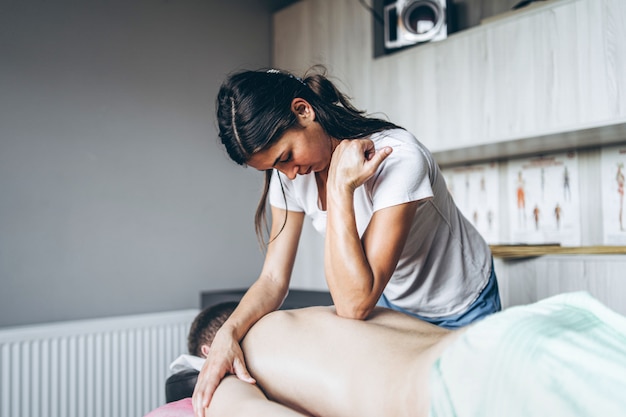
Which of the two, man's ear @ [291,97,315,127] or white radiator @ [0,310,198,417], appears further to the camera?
white radiator @ [0,310,198,417]

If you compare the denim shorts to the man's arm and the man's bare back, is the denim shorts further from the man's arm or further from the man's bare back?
the man's arm

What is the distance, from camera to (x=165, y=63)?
Answer: 2.85 meters

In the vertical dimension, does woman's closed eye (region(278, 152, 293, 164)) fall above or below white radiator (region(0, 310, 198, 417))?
above

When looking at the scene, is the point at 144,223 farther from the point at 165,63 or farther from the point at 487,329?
the point at 487,329

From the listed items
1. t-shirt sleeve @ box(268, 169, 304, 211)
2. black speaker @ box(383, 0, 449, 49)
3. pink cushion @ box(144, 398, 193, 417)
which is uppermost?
black speaker @ box(383, 0, 449, 49)

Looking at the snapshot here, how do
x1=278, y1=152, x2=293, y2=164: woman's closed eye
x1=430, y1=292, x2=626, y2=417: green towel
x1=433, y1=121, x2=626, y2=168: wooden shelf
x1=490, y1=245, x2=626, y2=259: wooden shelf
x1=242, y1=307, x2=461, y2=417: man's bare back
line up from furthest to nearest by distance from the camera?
x1=433, y1=121, x2=626, y2=168: wooden shelf, x1=490, y1=245, x2=626, y2=259: wooden shelf, x1=278, y1=152, x2=293, y2=164: woman's closed eye, x1=242, y1=307, x2=461, y2=417: man's bare back, x1=430, y1=292, x2=626, y2=417: green towel

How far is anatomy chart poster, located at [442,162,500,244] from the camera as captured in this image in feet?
8.68

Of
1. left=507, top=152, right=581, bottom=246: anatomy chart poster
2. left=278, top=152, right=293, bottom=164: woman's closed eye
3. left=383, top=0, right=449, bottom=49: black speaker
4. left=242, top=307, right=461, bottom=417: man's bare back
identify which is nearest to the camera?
left=242, top=307, right=461, bottom=417: man's bare back

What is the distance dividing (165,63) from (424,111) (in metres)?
1.30

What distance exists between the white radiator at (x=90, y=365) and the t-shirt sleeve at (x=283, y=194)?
4.49 feet

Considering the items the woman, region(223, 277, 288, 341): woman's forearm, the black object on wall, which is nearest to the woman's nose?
the woman

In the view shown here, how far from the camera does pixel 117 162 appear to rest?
2627 mm

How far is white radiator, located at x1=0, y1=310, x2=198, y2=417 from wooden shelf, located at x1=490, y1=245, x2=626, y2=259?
4.71 ft

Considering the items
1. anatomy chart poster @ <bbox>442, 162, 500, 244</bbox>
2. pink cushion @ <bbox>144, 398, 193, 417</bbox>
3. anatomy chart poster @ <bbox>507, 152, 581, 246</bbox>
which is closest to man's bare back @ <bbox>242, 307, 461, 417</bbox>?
pink cushion @ <bbox>144, 398, 193, 417</bbox>
